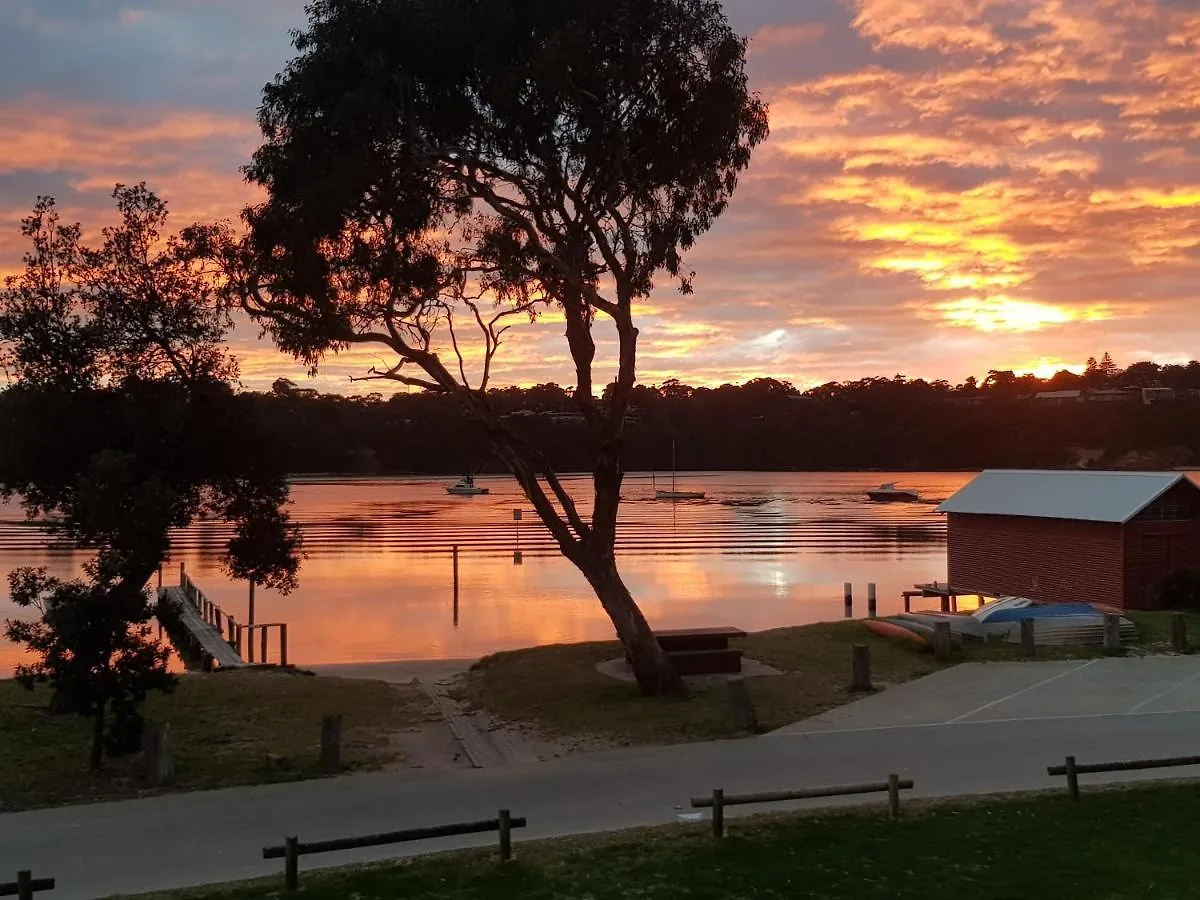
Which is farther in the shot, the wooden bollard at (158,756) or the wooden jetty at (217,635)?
the wooden jetty at (217,635)

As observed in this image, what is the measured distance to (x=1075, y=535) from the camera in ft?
103

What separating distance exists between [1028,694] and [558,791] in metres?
8.91

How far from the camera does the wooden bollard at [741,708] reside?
Answer: 49.3ft

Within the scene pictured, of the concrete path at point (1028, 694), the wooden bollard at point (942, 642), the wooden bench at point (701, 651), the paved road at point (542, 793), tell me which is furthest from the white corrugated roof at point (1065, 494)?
the paved road at point (542, 793)

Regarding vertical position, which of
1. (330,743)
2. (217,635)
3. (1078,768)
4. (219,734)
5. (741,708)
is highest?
(1078,768)

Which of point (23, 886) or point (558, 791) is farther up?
point (23, 886)

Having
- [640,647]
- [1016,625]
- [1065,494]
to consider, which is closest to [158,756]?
[640,647]

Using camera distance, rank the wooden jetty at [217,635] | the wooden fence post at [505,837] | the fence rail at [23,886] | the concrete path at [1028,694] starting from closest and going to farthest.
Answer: the fence rail at [23,886] < the wooden fence post at [505,837] < the concrete path at [1028,694] < the wooden jetty at [217,635]

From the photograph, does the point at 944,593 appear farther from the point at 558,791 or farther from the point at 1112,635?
the point at 558,791

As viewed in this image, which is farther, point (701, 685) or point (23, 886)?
point (701, 685)

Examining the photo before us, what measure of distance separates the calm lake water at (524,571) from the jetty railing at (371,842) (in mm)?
22756

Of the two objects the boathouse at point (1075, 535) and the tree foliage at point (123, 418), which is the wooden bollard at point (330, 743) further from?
the boathouse at point (1075, 535)

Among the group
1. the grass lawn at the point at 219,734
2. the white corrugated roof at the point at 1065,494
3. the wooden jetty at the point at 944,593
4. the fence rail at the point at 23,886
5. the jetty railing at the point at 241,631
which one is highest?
the white corrugated roof at the point at 1065,494

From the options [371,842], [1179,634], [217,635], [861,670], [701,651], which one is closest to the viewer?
[371,842]
